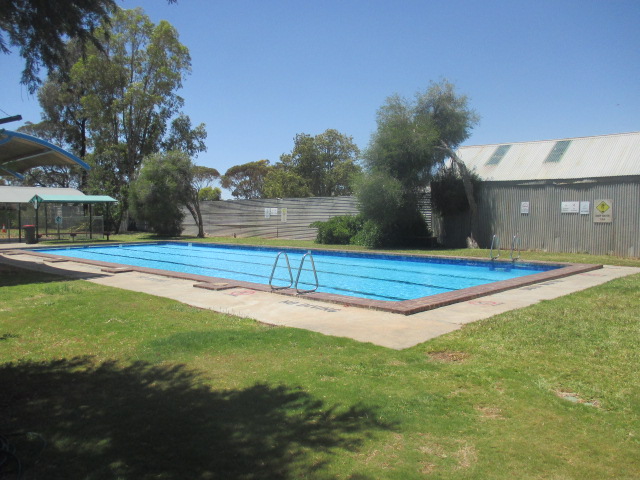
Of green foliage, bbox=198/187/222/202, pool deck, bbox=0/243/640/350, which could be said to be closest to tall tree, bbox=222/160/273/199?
green foliage, bbox=198/187/222/202

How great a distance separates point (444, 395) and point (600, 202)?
593 inches

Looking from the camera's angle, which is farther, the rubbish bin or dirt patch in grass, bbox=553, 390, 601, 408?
the rubbish bin

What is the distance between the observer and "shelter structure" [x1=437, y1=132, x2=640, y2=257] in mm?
15867

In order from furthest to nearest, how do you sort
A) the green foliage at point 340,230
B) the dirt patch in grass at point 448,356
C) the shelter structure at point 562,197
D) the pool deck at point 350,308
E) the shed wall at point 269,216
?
the shed wall at point 269,216
the green foliage at point 340,230
the shelter structure at point 562,197
the pool deck at point 350,308
the dirt patch in grass at point 448,356

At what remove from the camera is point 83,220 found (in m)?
29.5

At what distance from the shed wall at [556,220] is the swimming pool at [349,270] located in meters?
3.69

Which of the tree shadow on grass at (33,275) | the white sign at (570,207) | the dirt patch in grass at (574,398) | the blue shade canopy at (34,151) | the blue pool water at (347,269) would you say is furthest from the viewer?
the white sign at (570,207)

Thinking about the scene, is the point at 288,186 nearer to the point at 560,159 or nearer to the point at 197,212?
the point at 197,212

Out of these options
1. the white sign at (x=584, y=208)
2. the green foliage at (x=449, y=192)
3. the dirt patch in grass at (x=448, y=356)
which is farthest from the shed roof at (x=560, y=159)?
the dirt patch in grass at (x=448, y=356)

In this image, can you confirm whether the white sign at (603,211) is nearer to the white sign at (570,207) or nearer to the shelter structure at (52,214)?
the white sign at (570,207)

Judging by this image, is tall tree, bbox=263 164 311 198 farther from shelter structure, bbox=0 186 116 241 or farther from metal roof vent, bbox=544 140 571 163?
metal roof vent, bbox=544 140 571 163

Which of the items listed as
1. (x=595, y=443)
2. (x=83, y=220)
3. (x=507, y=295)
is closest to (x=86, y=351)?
(x=595, y=443)

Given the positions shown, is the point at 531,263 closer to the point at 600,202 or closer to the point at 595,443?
the point at 600,202

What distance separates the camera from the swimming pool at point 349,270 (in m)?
11.0
